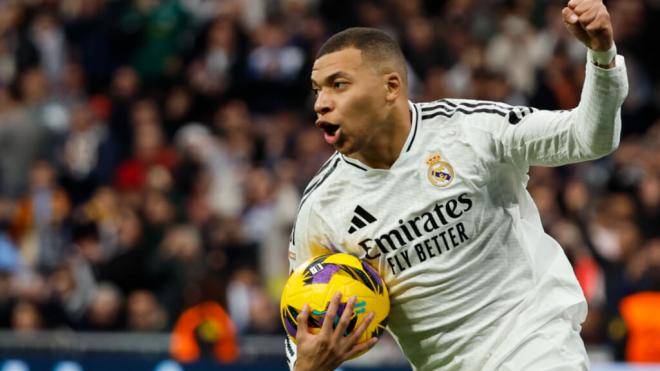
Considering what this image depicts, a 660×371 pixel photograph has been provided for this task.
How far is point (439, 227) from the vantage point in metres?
5.32

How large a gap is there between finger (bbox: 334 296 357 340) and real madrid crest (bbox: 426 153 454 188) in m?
0.61

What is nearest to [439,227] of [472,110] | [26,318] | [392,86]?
[472,110]

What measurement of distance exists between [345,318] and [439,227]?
550mm

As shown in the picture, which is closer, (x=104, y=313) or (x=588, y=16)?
(x=588, y=16)

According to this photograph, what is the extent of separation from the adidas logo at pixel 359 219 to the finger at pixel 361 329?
404mm

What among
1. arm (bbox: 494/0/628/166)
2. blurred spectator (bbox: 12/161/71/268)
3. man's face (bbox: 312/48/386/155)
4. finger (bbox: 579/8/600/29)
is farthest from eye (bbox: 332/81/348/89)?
blurred spectator (bbox: 12/161/71/268)

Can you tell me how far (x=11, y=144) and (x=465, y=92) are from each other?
4.77 meters

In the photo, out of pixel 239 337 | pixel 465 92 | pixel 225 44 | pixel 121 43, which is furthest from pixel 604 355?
pixel 121 43

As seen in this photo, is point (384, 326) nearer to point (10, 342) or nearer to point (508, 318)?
point (508, 318)

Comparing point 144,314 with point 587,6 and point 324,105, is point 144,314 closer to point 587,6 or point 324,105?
point 324,105

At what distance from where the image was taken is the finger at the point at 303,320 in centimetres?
516

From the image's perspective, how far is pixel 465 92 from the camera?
13125 millimetres

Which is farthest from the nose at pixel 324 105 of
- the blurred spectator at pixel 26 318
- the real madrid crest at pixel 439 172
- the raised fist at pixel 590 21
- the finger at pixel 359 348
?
the blurred spectator at pixel 26 318

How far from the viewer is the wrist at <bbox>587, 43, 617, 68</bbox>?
182 inches
